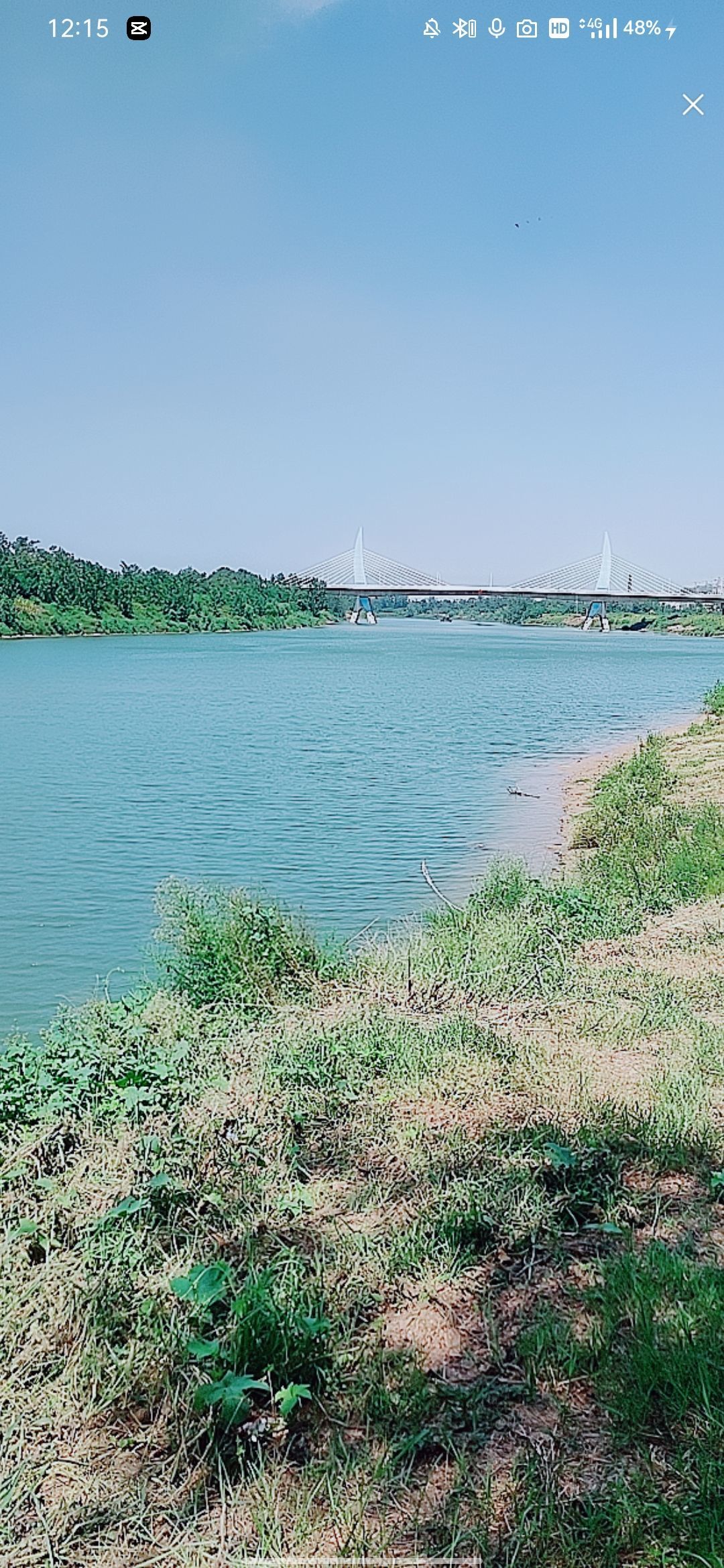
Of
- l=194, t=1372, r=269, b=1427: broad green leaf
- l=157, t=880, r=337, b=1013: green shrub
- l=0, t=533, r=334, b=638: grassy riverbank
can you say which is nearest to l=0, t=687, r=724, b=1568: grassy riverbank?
l=194, t=1372, r=269, b=1427: broad green leaf

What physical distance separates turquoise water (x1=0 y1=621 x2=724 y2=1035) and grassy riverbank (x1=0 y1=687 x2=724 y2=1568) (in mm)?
2721

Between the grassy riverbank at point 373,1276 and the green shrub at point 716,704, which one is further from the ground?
the green shrub at point 716,704

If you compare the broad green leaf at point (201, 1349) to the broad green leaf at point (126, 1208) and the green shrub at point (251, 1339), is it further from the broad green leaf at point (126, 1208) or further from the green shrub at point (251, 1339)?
the broad green leaf at point (126, 1208)

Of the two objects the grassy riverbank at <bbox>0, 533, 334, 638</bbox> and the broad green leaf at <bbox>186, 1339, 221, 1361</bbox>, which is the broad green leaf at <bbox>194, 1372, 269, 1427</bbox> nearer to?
the broad green leaf at <bbox>186, 1339, 221, 1361</bbox>

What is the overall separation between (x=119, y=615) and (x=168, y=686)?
46927 millimetres

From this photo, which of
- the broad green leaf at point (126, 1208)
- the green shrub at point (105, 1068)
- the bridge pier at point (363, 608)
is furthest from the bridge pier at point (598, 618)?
the broad green leaf at point (126, 1208)

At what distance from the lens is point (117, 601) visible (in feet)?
266

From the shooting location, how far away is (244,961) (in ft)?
19.2

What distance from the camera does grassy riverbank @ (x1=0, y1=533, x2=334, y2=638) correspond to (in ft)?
239

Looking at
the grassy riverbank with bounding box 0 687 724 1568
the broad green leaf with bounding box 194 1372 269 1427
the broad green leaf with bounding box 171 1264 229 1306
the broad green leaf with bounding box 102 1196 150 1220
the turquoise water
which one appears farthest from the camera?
the turquoise water

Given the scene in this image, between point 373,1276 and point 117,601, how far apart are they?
81580 mm

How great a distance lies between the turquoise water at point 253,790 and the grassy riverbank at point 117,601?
105 feet

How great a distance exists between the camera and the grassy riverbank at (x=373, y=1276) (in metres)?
2.19

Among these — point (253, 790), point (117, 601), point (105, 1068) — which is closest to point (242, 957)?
point (105, 1068)
